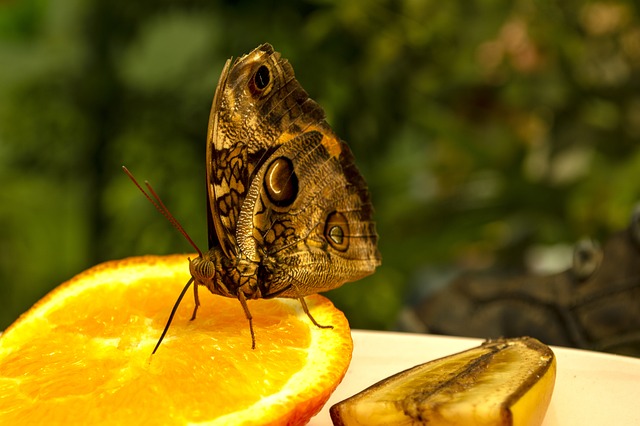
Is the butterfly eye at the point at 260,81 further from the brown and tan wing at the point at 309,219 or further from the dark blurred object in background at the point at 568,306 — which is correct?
the dark blurred object in background at the point at 568,306

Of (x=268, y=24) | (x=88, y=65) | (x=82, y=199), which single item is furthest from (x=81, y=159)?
(x=268, y=24)

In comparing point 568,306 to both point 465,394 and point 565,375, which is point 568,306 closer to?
point 565,375

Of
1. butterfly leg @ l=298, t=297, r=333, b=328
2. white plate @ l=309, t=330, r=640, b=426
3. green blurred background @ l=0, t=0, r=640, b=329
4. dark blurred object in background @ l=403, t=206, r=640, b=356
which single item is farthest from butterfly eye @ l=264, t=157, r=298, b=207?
green blurred background @ l=0, t=0, r=640, b=329

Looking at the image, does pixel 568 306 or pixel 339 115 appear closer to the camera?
pixel 568 306

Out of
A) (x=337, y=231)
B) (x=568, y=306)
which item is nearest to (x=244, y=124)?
(x=337, y=231)

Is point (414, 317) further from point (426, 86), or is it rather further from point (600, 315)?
point (426, 86)

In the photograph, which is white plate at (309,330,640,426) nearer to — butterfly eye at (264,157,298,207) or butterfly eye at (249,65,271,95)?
butterfly eye at (264,157,298,207)
